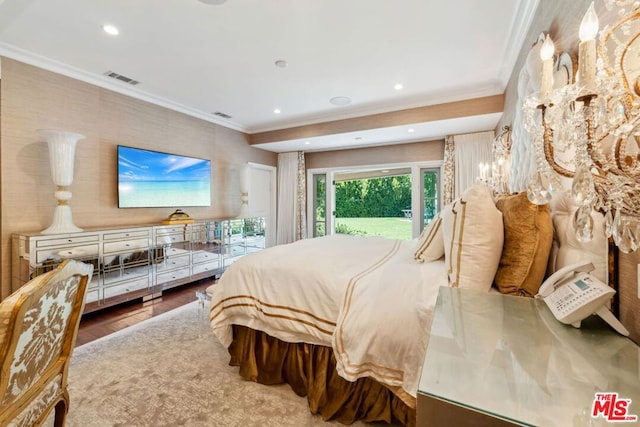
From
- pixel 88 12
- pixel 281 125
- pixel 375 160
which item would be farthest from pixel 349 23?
pixel 375 160

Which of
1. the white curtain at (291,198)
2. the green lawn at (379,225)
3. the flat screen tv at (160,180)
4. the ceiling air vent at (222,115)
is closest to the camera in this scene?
the flat screen tv at (160,180)

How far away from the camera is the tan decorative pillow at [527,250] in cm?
120

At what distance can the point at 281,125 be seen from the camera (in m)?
4.83

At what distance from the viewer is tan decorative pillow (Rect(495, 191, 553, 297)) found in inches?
47.3

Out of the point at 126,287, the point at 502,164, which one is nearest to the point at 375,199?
the point at 502,164

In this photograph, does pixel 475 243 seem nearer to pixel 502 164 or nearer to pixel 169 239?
pixel 502 164

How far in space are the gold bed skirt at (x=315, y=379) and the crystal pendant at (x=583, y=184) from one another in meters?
1.28

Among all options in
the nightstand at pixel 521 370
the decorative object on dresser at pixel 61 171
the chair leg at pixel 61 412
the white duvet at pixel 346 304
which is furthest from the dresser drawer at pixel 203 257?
the nightstand at pixel 521 370

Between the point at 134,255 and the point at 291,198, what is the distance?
3.18m

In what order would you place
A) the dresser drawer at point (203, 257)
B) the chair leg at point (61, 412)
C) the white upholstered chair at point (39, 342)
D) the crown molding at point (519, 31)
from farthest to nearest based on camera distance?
the dresser drawer at point (203, 257), the crown molding at point (519, 31), the chair leg at point (61, 412), the white upholstered chair at point (39, 342)

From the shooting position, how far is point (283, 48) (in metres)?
2.52

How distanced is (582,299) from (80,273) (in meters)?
1.85

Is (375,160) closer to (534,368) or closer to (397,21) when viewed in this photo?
(397,21)

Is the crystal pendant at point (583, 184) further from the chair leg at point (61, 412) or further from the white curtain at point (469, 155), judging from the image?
the white curtain at point (469, 155)
